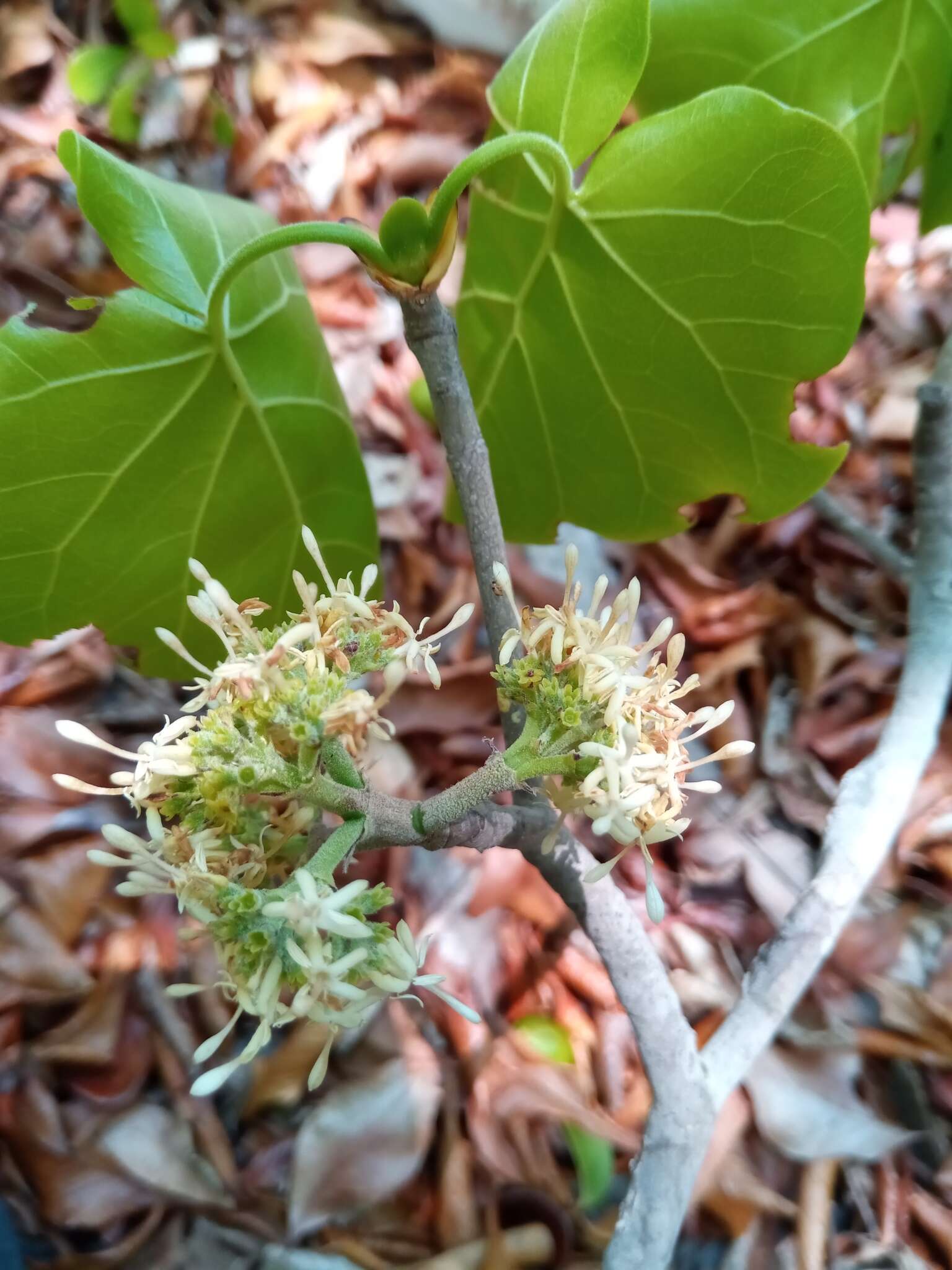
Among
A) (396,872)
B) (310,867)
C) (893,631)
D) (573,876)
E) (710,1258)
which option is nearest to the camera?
(310,867)

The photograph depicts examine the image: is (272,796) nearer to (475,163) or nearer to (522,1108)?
(475,163)

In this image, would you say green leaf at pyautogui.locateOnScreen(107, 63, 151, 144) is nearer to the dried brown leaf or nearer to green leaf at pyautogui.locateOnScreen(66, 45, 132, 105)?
green leaf at pyautogui.locateOnScreen(66, 45, 132, 105)

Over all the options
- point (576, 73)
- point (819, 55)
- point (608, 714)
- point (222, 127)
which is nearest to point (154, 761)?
point (608, 714)

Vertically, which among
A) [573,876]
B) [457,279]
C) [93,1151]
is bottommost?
[93,1151]

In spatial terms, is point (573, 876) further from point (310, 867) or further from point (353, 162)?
point (353, 162)

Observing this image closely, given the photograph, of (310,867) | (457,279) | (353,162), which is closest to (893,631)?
(457,279)

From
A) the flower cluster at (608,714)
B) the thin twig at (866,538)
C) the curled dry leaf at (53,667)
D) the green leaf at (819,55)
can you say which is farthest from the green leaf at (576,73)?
the curled dry leaf at (53,667)

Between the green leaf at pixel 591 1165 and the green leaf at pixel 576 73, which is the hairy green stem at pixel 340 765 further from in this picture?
the green leaf at pixel 591 1165

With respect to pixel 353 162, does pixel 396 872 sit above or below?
below
